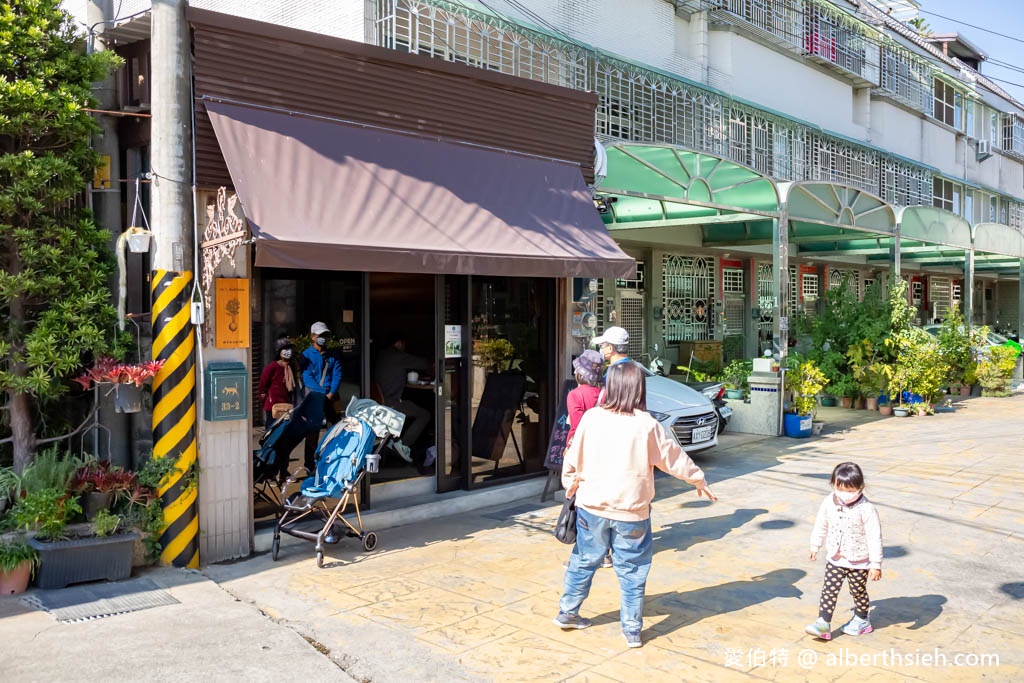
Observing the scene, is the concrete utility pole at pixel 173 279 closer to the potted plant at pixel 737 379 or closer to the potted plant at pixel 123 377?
the potted plant at pixel 123 377

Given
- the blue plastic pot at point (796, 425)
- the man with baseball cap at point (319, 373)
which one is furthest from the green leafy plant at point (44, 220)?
the blue plastic pot at point (796, 425)

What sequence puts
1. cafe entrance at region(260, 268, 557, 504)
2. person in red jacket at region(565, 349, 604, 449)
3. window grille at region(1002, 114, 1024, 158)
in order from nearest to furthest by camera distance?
person in red jacket at region(565, 349, 604, 449) < cafe entrance at region(260, 268, 557, 504) < window grille at region(1002, 114, 1024, 158)

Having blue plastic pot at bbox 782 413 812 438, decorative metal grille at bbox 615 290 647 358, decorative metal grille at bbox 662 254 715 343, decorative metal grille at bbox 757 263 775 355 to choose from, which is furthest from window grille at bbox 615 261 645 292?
blue plastic pot at bbox 782 413 812 438

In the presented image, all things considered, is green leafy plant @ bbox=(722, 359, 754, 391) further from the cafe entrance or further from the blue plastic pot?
the cafe entrance

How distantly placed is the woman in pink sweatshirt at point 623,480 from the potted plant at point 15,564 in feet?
12.5

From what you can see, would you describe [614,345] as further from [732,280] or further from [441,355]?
[732,280]

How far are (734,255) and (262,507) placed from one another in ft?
47.5

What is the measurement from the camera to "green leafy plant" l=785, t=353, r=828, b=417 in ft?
43.7

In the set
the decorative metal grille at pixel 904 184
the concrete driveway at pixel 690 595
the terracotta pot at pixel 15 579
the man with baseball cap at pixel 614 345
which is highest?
the decorative metal grille at pixel 904 184

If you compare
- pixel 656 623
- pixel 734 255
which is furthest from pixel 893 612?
pixel 734 255

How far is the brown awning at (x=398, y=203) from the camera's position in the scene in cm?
659

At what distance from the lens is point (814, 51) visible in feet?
64.5

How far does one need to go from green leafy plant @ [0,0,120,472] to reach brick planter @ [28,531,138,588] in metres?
0.90

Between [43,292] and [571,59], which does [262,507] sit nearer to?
[43,292]
